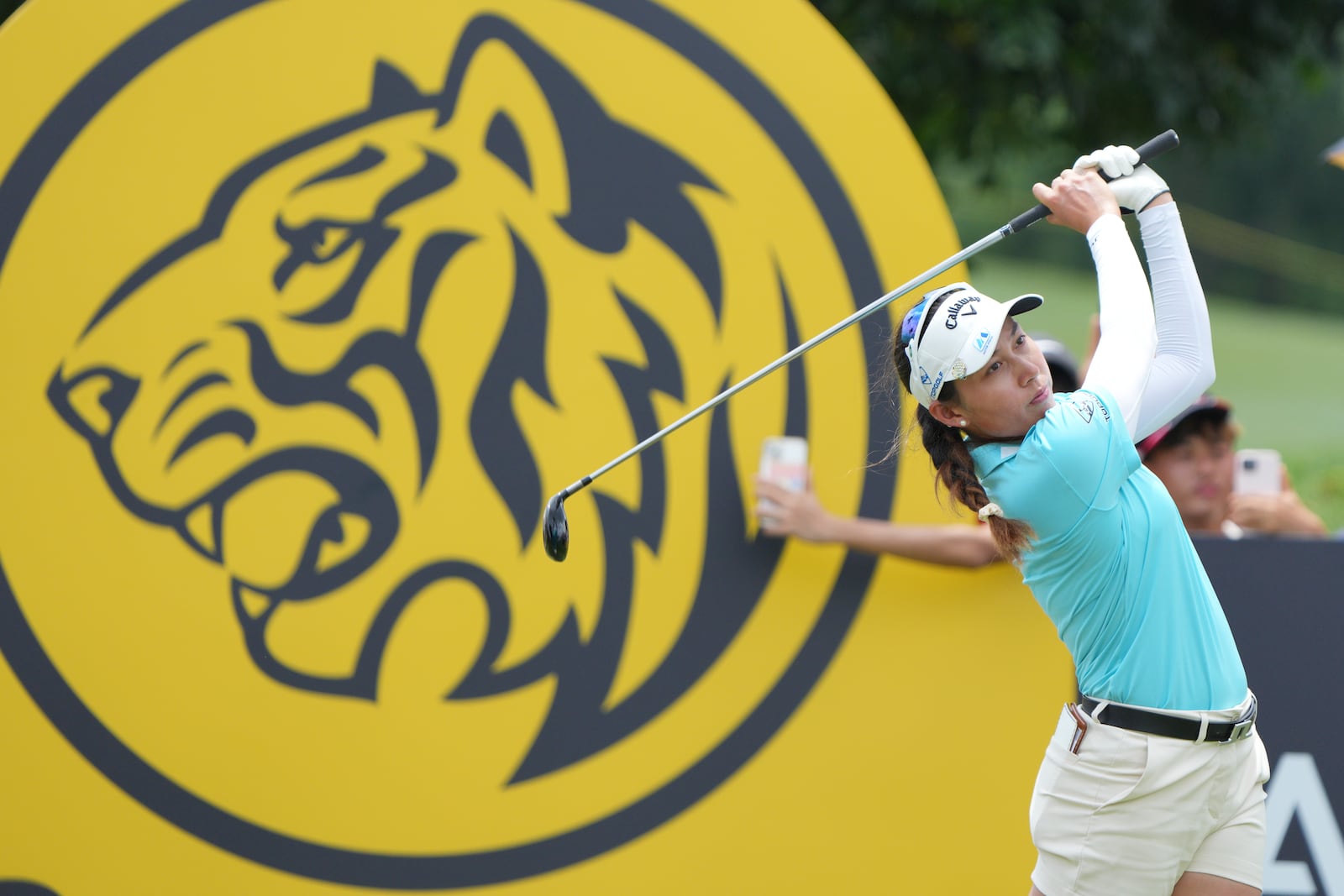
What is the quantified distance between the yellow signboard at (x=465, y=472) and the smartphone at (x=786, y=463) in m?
0.09

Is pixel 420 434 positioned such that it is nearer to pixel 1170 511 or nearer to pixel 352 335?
pixel 352 335

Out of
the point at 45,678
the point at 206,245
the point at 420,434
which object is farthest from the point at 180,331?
the point at 45,678

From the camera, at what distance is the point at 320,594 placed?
334 centimetres

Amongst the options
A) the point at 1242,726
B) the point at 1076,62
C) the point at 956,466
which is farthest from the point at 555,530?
the point at 1076,62

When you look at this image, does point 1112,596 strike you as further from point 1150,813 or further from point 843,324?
point 843,324

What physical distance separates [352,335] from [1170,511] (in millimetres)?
1944

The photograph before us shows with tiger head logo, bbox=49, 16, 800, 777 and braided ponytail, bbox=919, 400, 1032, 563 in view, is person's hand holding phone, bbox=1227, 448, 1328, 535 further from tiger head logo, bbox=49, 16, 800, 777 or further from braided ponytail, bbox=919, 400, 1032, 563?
braided ponytail, bbox=919, 400, 1032, 563

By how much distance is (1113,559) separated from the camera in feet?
7.83

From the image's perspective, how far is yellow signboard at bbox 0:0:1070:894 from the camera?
10.7ft

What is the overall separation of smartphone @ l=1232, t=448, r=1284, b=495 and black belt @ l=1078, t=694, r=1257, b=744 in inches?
62.2

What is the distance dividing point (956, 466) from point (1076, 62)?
438 cm

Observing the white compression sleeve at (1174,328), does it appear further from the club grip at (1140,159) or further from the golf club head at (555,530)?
the golf club head at (555,530)

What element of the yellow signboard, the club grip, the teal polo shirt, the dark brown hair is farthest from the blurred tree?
the teal polo shirt

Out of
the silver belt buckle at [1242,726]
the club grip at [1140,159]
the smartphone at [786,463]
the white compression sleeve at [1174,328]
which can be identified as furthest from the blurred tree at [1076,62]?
the silver belt buckle at [1242,726]
